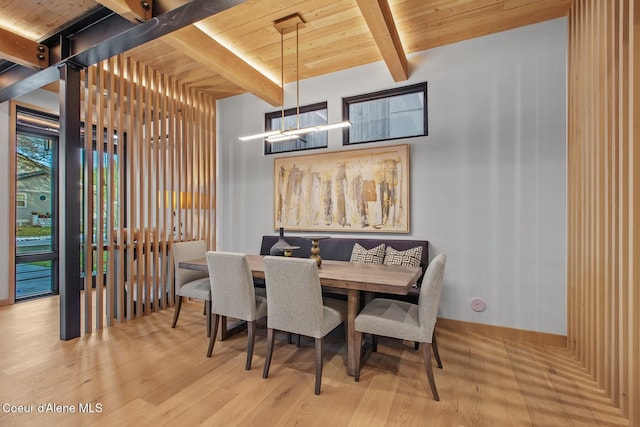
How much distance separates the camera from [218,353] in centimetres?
259

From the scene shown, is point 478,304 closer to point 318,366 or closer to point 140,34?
point 318,366

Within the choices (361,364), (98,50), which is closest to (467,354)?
(361,364)

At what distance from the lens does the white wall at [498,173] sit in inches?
110

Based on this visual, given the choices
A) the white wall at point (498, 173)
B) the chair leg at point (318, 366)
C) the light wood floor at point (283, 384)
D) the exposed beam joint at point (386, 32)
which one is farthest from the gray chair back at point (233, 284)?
the exposed beam joint at point (386, 32)

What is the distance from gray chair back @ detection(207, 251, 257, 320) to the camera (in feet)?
7.52

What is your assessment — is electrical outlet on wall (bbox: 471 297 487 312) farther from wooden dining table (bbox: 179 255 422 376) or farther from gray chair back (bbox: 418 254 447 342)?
gray chair back (bbox: 418 254 447 342)

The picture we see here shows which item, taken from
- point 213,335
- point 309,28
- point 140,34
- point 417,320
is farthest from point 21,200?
point 417,320

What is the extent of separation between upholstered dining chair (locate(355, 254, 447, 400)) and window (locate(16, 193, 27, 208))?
16.6 ft

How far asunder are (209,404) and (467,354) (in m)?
2.13

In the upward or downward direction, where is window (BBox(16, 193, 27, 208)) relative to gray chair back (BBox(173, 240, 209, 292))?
upward

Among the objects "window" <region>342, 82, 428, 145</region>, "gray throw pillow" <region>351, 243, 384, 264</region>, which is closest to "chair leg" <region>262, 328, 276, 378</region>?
"gray throw pillow" <region>351, 243, 384, 264</region>

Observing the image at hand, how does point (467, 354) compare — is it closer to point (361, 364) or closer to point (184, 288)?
point (361, 364)

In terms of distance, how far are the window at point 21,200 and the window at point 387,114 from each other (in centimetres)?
465

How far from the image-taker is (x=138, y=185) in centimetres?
366
